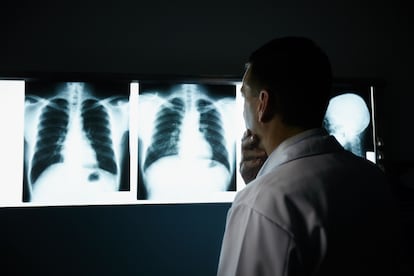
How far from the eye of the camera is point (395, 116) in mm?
1858

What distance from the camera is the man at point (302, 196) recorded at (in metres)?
0.52

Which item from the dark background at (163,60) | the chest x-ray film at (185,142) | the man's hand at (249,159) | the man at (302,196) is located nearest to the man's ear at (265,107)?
the man at (302,196)

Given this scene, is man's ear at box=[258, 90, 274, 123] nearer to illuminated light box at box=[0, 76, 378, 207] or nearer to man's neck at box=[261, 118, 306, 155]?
man's neck at box=[261, 118, 306, 155]

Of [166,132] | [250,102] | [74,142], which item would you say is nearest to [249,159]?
[250,102]

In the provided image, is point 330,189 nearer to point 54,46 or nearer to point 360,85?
point 360,85

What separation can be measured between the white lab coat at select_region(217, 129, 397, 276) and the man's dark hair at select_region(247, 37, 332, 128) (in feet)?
0.25

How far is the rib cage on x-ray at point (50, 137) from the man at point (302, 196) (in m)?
1.03

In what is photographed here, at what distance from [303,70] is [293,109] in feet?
0.26

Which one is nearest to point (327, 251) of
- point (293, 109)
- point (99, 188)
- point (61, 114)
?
point (293, 109)

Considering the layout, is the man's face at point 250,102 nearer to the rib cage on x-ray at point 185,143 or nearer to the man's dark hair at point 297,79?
the man's dark hair at point 297,79

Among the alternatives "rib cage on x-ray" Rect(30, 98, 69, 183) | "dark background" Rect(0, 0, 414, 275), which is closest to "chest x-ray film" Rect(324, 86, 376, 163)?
"dark background" Rect(0, 0, 414, 275)

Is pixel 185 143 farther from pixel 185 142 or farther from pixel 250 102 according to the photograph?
pixel 250 102

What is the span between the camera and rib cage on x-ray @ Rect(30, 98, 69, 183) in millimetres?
1428

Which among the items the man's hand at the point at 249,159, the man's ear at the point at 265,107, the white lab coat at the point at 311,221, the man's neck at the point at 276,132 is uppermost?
the man's ear at the point at 265,107
